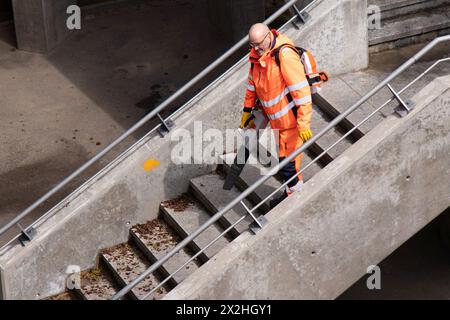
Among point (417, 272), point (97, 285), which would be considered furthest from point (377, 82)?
point (97, 285)

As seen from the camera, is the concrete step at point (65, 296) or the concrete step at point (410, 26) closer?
the concrete step at point (65, 296)

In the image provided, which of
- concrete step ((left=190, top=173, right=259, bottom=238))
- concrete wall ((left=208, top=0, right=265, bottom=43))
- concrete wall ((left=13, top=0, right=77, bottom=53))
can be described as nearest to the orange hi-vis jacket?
concrete step ((left=190, top=173, right=259, bottom=238))

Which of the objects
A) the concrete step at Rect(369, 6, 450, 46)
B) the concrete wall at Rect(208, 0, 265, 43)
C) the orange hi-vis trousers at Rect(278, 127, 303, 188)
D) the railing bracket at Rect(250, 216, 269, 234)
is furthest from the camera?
the concrete wall at Rect(208, 0, 265, 43)

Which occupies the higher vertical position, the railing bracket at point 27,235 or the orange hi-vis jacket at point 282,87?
the railing bracket at point 27,235

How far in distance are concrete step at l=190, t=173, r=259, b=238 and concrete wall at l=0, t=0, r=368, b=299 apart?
136 mm

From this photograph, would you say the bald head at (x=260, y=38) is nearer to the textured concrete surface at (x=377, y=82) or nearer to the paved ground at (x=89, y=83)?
the textured concrete surface at (x=377, y=82)

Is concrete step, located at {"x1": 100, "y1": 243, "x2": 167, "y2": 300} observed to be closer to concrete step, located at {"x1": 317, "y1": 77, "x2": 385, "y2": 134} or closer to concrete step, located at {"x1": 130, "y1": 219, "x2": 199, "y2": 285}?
concrete step, located at {"x1": 130, "y1": 219, "x2": 199, "y2": 285}

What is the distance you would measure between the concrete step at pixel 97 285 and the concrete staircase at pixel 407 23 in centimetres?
375

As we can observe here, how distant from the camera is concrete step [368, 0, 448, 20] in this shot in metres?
12.4

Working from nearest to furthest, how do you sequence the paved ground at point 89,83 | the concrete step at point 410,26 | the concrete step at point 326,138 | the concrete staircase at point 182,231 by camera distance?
the concrete staircase at point 182,231
the concrete step at point 326,138
the concrete step at point 410,26
the paved ground at point 89,83

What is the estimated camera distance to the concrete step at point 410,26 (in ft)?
40.6

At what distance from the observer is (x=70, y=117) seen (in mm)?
15570

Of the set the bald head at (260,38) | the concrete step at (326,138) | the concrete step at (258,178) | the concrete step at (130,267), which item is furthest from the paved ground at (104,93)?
the concrete step at (130,267)
